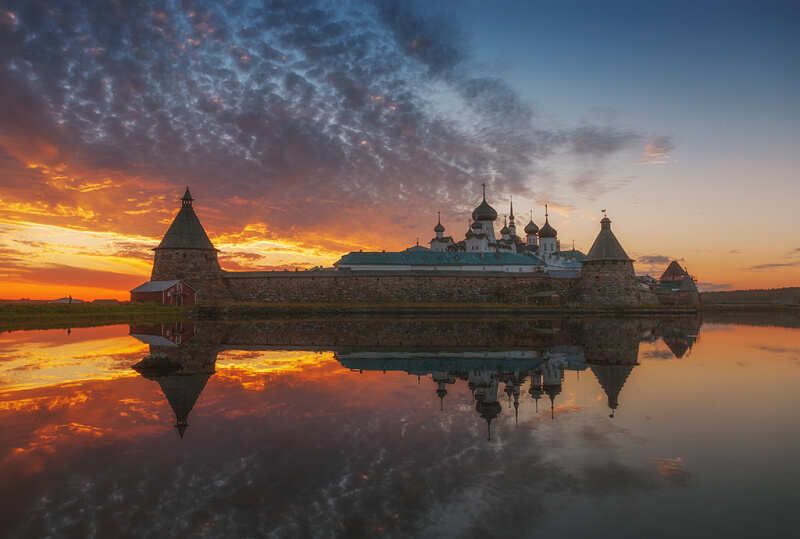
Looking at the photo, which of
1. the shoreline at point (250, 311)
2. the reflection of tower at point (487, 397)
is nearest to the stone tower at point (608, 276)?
the shoreline at point (250, 311)

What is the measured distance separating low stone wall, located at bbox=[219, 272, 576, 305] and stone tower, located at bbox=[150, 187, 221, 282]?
274 centimetres

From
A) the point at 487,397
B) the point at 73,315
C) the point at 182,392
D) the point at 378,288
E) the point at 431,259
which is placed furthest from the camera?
the point at 431,259

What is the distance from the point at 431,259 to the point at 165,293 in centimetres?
2887

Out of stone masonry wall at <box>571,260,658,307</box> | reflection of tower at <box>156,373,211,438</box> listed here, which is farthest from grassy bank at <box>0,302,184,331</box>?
stone masonry wall at <box>571,260,658,307</box>

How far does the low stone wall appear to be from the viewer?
51.5 metres

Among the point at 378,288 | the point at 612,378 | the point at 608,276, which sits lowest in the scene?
the point at 612,378

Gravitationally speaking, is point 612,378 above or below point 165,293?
below

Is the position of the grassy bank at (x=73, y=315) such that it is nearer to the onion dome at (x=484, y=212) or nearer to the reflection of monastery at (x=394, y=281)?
the reflection of monastery at (x=394, y=281)

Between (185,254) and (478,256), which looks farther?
(478,256)

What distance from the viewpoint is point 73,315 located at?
34.8 metres

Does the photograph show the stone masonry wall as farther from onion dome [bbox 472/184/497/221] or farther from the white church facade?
onion dome [bbox 472/184/497/221]

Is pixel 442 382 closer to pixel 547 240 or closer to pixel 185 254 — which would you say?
pixel 185 254

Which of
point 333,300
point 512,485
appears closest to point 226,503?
point 512,485

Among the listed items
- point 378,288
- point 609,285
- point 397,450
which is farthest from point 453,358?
point 609,285
